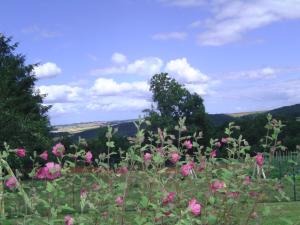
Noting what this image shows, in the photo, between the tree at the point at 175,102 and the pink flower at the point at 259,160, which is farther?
the tree at the point at 175,102

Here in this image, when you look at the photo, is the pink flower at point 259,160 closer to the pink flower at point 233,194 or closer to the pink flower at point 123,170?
the pink flower at point 233,194

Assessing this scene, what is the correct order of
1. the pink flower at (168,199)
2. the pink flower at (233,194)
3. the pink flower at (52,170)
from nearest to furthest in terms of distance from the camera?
the pink flower at (52,170)
the pink flower at (168,199)
the pink flower at (233,194)

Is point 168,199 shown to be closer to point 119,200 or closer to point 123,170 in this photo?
point 119,200

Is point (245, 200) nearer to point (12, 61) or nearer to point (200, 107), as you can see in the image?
point (12, 61)

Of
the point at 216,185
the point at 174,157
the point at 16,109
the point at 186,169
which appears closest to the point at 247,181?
the point at 216,185

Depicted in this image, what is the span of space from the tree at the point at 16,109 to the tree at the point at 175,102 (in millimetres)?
22961

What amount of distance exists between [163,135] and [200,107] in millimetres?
60139

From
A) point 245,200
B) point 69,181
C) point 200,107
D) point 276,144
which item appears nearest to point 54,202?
point 69,181

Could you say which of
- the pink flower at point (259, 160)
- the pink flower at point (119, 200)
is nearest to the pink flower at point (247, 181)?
the pink flower at point (259, 160)

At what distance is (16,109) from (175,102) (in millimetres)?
32390

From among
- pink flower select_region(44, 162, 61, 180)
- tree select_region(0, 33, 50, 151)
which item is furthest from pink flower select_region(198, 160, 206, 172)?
tree select_region(0, 33, 50, 151)

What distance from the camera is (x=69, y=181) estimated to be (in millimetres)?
3779

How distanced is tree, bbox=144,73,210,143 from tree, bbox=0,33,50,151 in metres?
23.0

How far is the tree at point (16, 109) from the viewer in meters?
24.7
